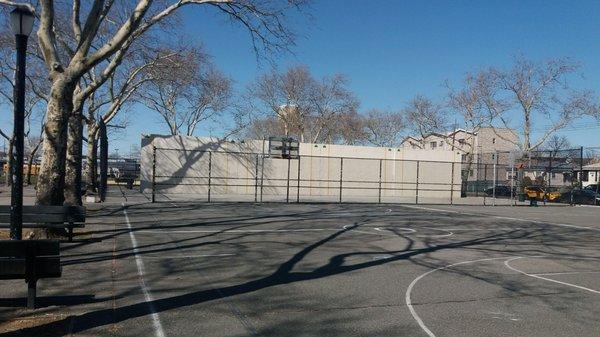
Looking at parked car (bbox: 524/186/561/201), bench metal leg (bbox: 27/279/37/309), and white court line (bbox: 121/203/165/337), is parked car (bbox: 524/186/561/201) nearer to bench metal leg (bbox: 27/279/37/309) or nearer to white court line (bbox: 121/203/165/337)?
white court line (bbox: 121/203/165/337)

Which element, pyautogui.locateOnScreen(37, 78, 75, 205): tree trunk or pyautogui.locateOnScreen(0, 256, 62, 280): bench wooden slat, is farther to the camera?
pyautogui.locateOnScreen(37, 78, 75, 205): tree trunk

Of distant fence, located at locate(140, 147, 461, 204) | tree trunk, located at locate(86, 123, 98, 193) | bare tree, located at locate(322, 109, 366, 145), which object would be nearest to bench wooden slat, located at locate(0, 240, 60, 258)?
tree trunk, located at locate(86, 123, 98, 193)

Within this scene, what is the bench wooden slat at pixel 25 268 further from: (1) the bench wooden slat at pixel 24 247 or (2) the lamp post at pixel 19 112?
(2) the lamp post at pixel 19 112

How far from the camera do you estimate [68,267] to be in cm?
921

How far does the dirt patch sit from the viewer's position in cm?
571

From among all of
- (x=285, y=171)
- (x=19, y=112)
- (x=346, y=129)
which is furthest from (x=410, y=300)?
(x=346, y=129)

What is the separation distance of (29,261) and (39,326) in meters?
0.83

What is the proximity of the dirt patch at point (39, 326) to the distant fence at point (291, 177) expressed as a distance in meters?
25.6

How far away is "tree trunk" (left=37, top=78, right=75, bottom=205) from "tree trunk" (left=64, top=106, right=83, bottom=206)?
627 cm

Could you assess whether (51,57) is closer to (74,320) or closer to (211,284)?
(211,284)

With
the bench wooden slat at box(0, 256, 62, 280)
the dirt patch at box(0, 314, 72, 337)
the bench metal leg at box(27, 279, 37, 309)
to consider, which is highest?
the bench wooden slat at box(0, 256, 62, 280)

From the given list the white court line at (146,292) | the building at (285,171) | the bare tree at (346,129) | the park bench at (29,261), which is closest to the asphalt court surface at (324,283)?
the white court line at (146,292)

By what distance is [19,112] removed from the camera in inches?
302

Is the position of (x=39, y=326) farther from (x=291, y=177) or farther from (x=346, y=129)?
(x=346, y=129)
